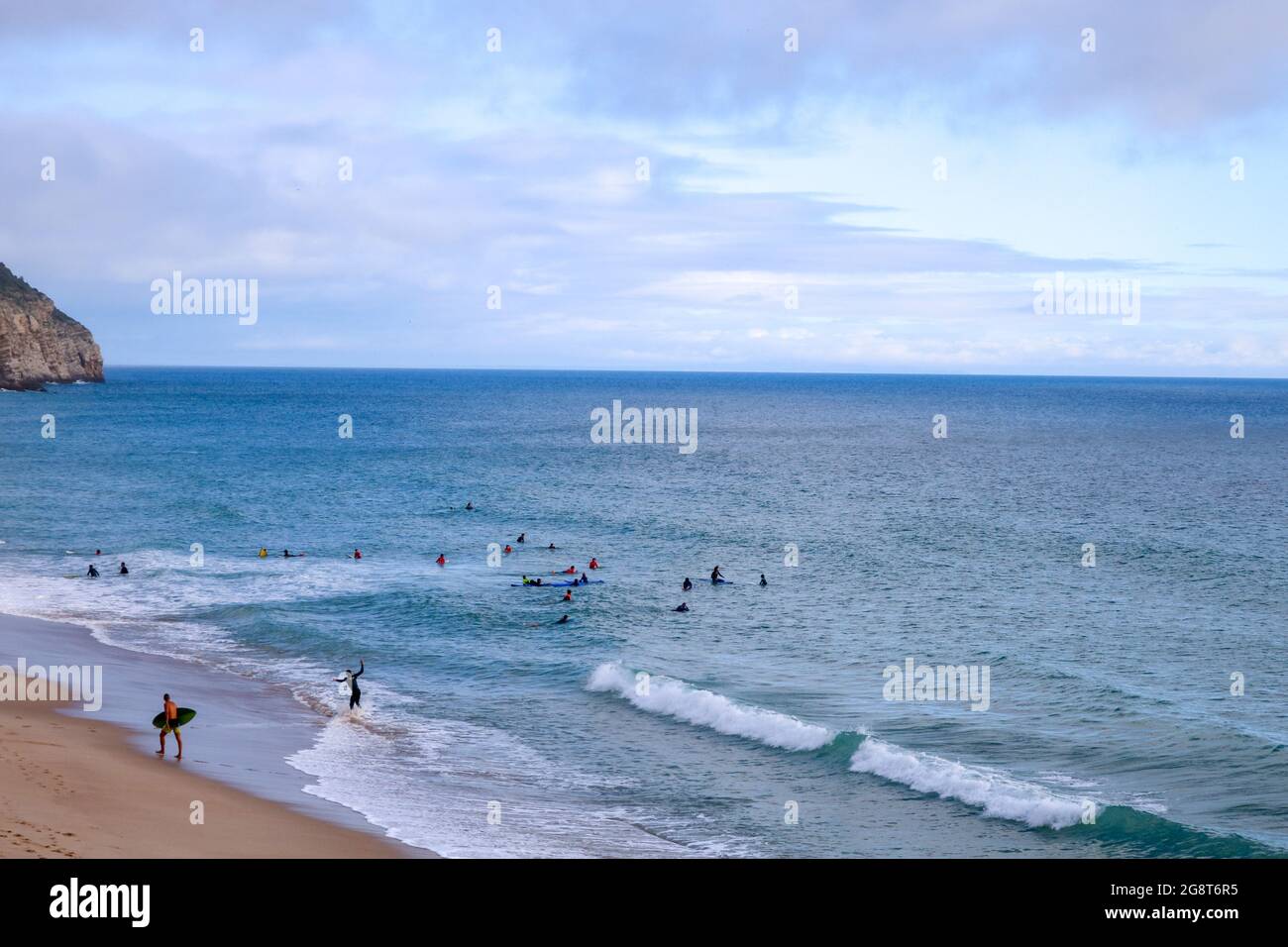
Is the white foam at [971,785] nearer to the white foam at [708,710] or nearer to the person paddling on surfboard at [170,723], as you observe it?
the white foam at [708,710]

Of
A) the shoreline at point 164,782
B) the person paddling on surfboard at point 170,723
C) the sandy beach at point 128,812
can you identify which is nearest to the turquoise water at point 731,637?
the shoreline at point 164,782

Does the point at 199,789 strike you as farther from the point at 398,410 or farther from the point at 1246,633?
the point at 398,410

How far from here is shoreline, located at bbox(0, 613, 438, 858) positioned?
17.3 m

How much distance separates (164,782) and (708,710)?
43.4 feet

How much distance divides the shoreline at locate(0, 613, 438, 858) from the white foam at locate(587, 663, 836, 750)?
8.42 metres

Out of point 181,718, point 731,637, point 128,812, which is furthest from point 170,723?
point 731,637

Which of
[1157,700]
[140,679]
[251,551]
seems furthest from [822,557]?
[140,679]

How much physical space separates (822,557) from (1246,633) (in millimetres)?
19800

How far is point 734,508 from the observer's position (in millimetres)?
70750

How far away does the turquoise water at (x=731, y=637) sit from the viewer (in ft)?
73.0

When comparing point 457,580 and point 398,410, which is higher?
point 398,410

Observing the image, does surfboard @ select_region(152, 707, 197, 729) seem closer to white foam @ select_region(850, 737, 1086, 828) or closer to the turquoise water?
the turquoise water

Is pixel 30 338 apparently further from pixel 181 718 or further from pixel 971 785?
pixel 971 785

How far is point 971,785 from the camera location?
23359 mm
